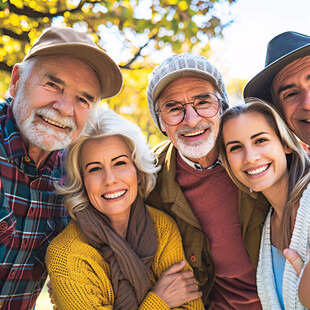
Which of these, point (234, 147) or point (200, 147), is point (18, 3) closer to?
point (200, 147)

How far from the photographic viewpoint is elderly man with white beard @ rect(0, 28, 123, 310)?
2514 mm

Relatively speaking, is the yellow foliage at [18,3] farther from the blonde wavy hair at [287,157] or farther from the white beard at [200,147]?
the blonde wavy hair at [287,157]

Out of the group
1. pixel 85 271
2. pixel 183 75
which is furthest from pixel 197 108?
pixel 85 271

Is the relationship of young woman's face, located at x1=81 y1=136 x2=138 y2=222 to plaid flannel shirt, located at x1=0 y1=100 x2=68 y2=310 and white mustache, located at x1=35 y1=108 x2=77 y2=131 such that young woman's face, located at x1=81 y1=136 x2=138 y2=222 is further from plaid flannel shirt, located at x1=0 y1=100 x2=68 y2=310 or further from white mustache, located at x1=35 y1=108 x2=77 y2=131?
plaid flannel shirt, located at x1=0 y1=100 x2=68 y2=310

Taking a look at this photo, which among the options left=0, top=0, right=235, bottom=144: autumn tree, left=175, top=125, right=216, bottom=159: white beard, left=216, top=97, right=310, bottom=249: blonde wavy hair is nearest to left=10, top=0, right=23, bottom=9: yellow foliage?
left=0, top=0, right=235, bottom=144: autumn tree

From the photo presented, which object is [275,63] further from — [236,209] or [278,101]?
[236,209]

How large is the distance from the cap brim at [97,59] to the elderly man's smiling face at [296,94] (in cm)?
152

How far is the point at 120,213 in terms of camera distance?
290 centimetres

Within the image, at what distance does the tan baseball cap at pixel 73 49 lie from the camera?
2658mm

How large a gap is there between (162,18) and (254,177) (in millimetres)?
2575

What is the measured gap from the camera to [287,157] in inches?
114

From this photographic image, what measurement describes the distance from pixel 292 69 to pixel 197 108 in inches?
36.0

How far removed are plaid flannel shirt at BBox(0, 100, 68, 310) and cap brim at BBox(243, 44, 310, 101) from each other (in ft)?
6.58

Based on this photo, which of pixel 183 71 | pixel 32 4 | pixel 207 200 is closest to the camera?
pixel 183 71
